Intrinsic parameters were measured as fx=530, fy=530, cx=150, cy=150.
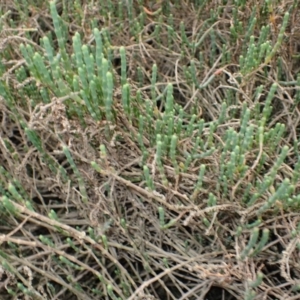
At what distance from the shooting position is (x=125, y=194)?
3.67 ft

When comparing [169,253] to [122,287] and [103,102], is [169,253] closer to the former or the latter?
[122,287]

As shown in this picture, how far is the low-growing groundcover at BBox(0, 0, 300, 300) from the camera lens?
38.6 inches

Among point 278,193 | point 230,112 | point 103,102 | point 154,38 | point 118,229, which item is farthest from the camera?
point 154,38

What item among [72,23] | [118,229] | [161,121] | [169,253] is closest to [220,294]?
[169,253]

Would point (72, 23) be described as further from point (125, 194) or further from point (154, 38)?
point (125, 194)

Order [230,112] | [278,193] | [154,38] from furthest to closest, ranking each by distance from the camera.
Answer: [154,38] → [230,112] → [278,193]

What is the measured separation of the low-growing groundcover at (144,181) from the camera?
0.98m

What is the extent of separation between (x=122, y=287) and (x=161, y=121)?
0.34 metres

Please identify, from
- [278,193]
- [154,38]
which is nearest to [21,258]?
[278,193]

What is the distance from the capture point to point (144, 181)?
3.53ft

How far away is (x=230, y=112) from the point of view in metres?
1.24

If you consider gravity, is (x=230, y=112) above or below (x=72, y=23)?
below

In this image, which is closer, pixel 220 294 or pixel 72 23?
pixel 220 294

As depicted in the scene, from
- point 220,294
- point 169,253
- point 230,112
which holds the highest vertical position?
point 230,112
